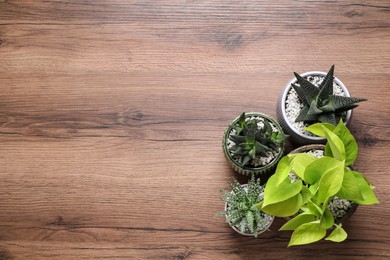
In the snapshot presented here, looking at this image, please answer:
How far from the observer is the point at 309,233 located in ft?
3.29

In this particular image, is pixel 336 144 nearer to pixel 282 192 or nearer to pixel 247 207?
pixel 282 192

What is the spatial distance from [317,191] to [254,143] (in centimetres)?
20

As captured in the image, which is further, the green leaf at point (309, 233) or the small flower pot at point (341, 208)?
the small flower pot at point (341, 208)

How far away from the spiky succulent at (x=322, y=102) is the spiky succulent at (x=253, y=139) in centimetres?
7

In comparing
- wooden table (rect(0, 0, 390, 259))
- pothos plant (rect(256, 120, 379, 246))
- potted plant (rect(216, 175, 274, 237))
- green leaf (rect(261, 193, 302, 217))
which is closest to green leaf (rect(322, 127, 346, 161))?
pothos plant (rect(256, 120, 379, 246))

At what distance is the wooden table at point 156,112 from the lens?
1.32 metres

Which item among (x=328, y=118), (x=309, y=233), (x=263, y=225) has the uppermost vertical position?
(x=328, y=118)

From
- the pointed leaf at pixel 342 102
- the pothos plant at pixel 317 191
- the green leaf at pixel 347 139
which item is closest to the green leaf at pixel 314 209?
the pothos plant at pixel 317 191

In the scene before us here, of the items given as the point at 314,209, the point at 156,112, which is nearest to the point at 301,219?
the point at 314,209

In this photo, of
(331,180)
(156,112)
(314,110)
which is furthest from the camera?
(156,112)

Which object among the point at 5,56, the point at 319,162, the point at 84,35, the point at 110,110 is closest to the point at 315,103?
the point at 319,162

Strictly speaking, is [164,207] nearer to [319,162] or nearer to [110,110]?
[110,110]

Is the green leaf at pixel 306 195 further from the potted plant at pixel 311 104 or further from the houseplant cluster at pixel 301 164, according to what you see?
the potted plant at pixel 311 104

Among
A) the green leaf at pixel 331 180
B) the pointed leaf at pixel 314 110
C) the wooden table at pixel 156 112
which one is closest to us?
the green leaf at pixel 331 180
